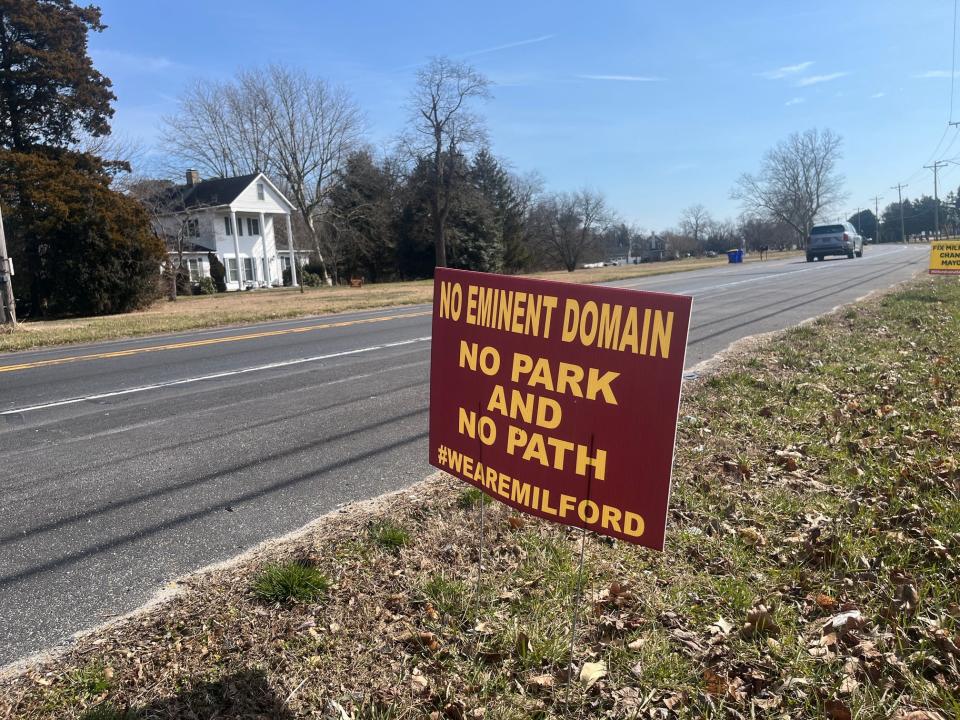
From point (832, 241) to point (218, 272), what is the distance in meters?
39.9

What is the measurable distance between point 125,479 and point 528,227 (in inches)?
2642

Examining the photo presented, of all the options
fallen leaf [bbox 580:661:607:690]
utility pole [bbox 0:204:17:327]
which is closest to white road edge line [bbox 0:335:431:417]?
fallen leaf [bbox 580:661:607:690]

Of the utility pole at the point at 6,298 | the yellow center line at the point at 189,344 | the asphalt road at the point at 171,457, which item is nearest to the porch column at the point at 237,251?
the utility pole at the point at 6,298

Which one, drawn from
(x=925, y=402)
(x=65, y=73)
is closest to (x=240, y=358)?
(x=925, y=402)

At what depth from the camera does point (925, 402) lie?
19.3 feet

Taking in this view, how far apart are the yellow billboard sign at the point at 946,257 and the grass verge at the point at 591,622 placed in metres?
18.2

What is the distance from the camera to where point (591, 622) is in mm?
2926

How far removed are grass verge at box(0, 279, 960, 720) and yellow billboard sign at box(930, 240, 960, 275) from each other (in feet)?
59.6

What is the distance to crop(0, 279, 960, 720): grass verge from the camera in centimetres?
245

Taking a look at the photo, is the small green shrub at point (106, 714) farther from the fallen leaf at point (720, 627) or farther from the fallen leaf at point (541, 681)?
the fallen leaf at point (720, 627)

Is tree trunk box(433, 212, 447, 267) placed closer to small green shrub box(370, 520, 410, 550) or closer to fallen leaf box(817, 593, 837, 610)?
small green shrub box(370, 520, 410, 550)

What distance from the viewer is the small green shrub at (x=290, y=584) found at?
10.1 ft

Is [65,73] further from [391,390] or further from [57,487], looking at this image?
[57,487]

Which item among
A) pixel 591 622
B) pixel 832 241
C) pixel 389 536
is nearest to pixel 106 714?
pixel 389 536
